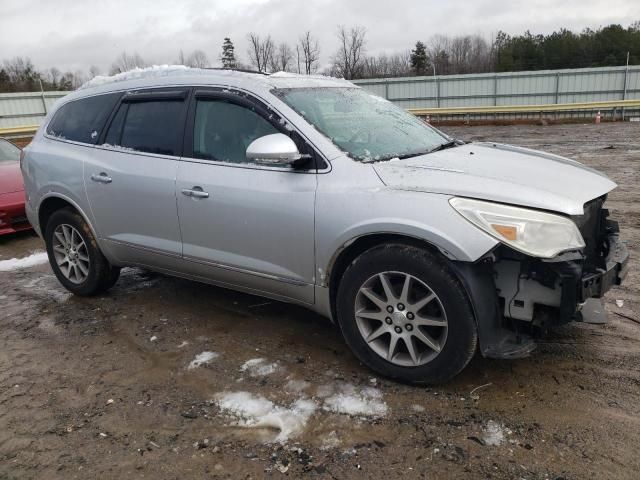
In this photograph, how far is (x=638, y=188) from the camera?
28.9 feet

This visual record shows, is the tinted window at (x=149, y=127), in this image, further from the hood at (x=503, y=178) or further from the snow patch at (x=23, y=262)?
the snow patch at (x=23, y=262)

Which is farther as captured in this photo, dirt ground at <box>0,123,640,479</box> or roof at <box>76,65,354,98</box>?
roof at <box>76,65,354,98</box>

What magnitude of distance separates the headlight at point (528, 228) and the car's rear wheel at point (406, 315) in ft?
1.05

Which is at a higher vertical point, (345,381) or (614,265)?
(614,265)

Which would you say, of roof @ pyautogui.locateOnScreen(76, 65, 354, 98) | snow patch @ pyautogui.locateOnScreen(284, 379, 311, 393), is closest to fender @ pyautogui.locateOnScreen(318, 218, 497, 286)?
snow patch @ pyautogui.locateOnScreen(284, 379, 311, 393)

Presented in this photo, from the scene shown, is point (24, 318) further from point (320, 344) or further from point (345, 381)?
point (345, 381)

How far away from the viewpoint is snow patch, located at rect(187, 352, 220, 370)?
359 centimetres

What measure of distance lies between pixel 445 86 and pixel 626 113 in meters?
9.14

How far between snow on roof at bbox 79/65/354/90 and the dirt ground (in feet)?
5.87

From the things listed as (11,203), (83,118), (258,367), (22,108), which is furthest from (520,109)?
(22,108)

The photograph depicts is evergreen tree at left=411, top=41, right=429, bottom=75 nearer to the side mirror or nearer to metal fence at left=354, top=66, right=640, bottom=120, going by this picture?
metal fence at left=354, top=66, right=640, bottom=120

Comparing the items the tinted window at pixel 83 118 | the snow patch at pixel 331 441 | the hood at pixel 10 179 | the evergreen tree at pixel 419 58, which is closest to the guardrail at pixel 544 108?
the hood at pixel 10 179

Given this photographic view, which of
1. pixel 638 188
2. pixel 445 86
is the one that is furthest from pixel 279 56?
pixel 638 188

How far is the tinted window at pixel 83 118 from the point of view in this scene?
4504 millimetres
